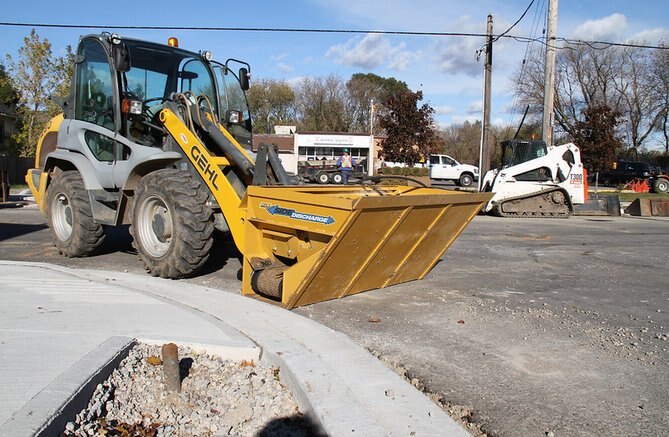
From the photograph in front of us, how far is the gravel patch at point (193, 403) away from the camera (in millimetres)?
3293

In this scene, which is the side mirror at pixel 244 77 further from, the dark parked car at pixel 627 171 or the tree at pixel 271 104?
the tree at pixel 271 104

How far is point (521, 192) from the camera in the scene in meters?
17.1

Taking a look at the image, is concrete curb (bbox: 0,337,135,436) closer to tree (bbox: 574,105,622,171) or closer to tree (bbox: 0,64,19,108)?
tree (bbox: 574,105,622,171)

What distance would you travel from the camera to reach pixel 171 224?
6.75 meters

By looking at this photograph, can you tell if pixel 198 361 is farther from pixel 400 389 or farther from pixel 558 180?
pixel 558 180

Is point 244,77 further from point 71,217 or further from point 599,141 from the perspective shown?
point 599,141

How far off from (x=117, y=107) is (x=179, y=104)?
0.83 meters

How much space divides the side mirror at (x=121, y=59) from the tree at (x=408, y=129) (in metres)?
34.8

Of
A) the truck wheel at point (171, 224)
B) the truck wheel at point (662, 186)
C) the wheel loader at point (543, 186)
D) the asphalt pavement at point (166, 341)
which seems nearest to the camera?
the asphalt pavement at point (166, 341)

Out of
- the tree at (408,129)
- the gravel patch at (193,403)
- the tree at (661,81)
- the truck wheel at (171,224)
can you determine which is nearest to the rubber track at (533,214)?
the truck wheel at (171,224)

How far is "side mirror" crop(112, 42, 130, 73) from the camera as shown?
713 cm

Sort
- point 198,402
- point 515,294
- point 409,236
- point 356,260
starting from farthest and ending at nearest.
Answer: point 515,294
point 409,236
point 356,260
point 198,402

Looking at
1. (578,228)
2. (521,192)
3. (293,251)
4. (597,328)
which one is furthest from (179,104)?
(521,192)

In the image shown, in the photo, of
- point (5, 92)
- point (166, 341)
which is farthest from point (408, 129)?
point (166, 341)
